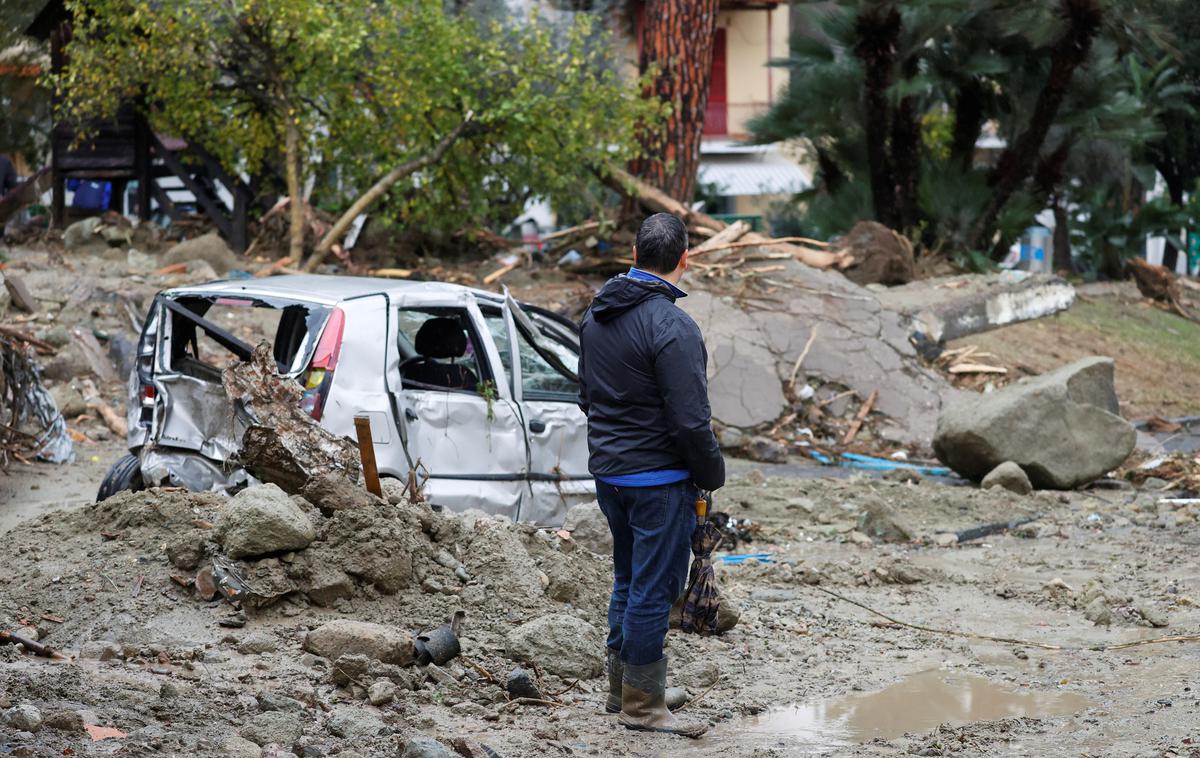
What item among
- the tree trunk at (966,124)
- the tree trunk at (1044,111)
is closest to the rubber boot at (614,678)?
the tree trunk at (1044,111)

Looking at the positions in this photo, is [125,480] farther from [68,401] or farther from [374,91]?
[374,91]

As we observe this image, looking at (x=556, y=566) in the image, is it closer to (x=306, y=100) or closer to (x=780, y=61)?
(x=306, y=100)

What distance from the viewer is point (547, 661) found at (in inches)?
226

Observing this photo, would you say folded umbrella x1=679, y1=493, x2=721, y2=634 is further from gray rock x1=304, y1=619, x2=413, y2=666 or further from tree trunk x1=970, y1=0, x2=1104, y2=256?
tree trunk x1=970, y1=0, x2=1104, y2=256

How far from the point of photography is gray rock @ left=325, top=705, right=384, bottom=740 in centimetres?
475

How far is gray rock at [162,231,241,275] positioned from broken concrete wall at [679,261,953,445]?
6140mm

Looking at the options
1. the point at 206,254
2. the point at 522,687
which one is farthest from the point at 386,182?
the point at 522,687

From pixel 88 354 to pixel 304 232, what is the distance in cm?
447

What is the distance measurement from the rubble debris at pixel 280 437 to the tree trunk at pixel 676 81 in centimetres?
1212

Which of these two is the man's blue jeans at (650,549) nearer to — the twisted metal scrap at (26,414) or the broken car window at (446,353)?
the broken car window at (446,353)

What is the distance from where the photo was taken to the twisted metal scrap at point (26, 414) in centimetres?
1024

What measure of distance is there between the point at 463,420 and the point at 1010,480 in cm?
573

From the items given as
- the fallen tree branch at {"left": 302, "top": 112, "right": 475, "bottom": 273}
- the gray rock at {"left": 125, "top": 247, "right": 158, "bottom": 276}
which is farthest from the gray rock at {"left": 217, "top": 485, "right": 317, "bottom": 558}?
the gray rock at {"left": 125, "top": 247, "right": 158, "bottom": 276}

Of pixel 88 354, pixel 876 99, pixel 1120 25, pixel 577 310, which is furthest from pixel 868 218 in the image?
pixel 88 354
